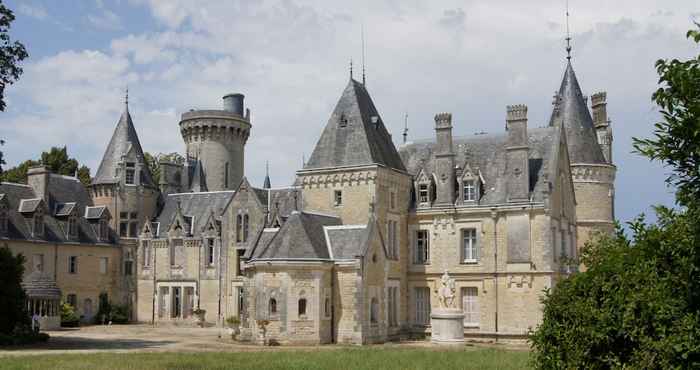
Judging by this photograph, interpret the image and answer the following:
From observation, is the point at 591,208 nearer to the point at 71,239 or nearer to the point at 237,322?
the point at 237,322

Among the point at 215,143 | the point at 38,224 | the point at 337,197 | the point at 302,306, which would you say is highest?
the point at 215,143

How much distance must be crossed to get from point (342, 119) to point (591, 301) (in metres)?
29.0

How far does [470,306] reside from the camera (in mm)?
40156

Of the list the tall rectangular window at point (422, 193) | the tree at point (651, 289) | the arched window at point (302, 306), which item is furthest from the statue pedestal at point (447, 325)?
the tree at point (651, 289)

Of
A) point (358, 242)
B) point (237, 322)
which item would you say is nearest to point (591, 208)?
point (358, 242)

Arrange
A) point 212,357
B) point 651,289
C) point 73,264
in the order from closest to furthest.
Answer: point 651,289, point 212,357, point 73,264

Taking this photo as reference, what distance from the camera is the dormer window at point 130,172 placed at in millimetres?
53969

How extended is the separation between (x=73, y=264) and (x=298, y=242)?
69.4 ft

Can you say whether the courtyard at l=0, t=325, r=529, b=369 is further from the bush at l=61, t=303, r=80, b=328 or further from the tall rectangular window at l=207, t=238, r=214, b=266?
A: the tall rectangular window at l=207, t=238, r=214, b=266

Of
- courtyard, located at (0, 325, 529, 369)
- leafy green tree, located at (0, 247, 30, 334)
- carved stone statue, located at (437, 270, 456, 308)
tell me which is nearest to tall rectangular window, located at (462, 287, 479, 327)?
courtyard, located at (0, 325, 529, 369)

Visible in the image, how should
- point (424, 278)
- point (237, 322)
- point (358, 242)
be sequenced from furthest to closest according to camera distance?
point (237, 322) < point (424, 278) < point (358, 242)

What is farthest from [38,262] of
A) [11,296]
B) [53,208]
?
[11,296]

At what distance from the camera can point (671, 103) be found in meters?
11.9

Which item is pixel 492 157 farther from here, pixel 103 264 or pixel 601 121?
pixel 103 264
